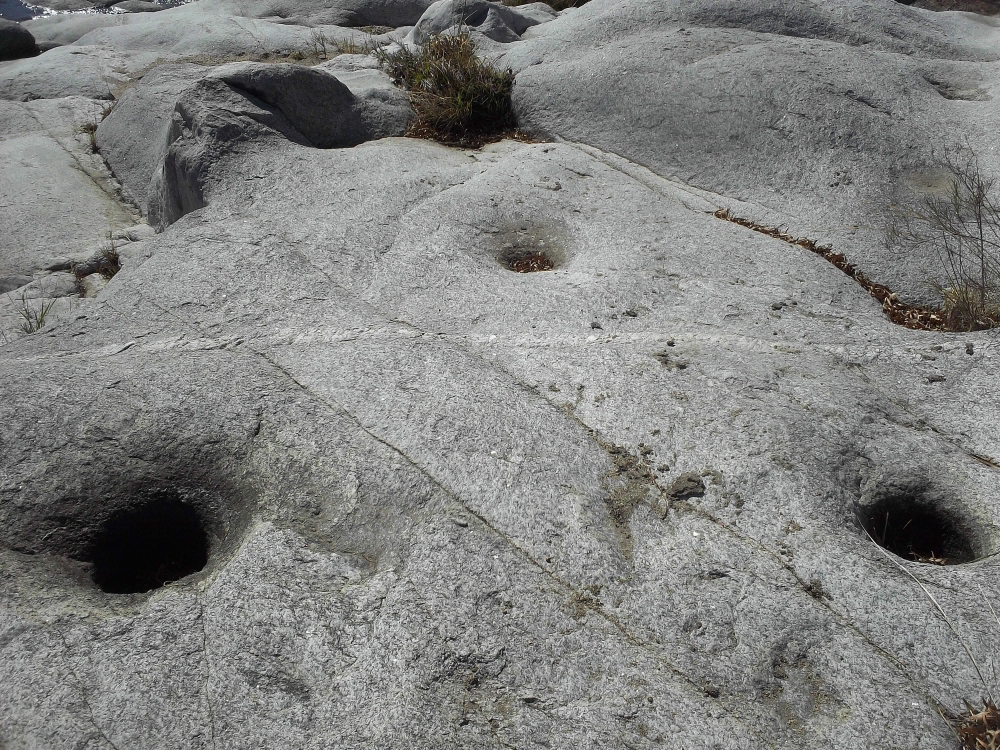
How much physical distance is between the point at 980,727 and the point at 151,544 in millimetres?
3142

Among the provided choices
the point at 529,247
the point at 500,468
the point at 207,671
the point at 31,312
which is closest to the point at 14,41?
the point at 31,312

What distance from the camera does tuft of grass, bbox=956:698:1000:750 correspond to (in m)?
2.33

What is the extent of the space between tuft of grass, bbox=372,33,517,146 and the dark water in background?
42.8 ft

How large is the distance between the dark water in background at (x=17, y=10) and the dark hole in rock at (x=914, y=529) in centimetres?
1813

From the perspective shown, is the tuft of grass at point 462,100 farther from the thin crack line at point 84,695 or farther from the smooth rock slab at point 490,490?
the thin crack line at point 84,695

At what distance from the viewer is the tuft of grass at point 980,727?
233 cm

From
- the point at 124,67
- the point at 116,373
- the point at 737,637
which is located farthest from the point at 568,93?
the point at 124,67

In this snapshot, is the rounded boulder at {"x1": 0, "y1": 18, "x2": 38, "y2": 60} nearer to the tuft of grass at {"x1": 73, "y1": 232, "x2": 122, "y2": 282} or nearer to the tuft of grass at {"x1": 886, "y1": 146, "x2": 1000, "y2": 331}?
the tuft of grass at {"x1": 73, "y1": 232, "x2": 122, "y2": 282}

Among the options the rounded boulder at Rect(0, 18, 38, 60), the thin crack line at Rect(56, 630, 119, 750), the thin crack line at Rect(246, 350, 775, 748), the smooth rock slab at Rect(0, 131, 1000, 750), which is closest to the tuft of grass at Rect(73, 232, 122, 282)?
the smooth rock slab at Rect(0, 131, 1000, 750)

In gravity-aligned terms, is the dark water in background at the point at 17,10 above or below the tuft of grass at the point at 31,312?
below

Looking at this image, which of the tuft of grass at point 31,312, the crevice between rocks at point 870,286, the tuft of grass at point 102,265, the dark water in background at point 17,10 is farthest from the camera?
the dark water in background at point 17,10

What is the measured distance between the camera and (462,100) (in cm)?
641

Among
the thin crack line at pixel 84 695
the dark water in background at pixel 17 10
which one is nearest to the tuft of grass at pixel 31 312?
the thin crack line at pixel 84 695

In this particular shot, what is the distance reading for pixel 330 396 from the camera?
11.4ft
